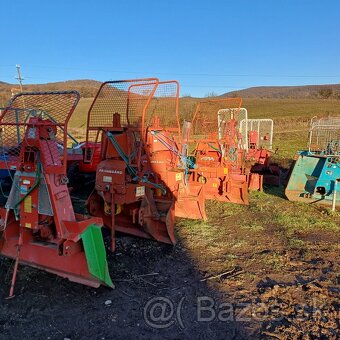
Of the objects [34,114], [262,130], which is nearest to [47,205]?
[34,114]

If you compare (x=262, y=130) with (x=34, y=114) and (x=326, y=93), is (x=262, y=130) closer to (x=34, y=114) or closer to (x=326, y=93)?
(x=34, y=114)

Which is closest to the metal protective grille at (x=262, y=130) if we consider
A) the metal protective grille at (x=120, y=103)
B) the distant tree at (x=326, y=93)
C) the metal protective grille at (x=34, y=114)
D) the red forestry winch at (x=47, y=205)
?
the metal protective grille at (x=120, y=103)

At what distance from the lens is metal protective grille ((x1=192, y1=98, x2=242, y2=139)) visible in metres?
8.13

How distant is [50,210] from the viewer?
3.54 meters

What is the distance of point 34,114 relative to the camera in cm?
376

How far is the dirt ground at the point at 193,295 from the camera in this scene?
123 inches

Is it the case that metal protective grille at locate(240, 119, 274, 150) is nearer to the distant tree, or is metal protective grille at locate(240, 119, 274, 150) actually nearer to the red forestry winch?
the red forestry winch

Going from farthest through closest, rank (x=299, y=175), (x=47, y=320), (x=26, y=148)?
1. (x=299, y=175)
2. (x=26, y=148)
3. (x=47, y=320)

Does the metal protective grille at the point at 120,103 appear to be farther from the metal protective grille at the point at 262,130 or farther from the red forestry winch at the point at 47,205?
the metal protective grille at the point at 262,130

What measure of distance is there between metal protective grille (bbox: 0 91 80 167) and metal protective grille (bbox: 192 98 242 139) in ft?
14.8

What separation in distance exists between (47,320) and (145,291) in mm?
1034

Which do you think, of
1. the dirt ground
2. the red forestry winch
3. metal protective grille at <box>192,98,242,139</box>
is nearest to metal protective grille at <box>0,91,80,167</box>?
the red forestry winch

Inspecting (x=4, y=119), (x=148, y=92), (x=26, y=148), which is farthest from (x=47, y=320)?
(x=148, y=92)

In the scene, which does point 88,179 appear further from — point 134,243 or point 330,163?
point 330,163
